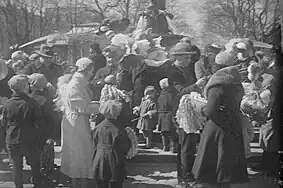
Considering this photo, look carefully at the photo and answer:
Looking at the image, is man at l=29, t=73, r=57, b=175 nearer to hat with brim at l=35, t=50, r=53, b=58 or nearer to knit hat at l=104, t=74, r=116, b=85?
hat with brim at l=35, t=50, r=53, b=58

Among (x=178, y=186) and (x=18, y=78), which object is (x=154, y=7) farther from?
(x=178, y=186)

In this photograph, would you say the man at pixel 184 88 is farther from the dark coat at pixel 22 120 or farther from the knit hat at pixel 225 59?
the dark coat at pixel 22 120

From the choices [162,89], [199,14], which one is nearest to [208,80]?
[162,89]

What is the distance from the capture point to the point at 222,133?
320 centimetres

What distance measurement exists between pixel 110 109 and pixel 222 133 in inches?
37.9

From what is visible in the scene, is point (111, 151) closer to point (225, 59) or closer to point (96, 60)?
point (96, 60)

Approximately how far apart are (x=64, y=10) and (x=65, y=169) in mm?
1498

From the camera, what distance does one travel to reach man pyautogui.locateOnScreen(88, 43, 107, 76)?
137 inches

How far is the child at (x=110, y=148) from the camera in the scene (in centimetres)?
318

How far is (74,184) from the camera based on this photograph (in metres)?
3.51

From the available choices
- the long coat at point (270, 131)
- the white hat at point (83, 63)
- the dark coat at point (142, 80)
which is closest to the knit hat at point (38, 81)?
the white hat at point (83, 63)

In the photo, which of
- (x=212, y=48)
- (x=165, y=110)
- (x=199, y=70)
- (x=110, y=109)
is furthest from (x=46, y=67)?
(x=212, y=48)

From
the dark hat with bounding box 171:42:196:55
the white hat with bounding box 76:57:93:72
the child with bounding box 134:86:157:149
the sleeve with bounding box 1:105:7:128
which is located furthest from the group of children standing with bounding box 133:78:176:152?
the sleeve with bounding box 1:105:7:128

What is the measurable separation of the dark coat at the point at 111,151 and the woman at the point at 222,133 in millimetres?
662
